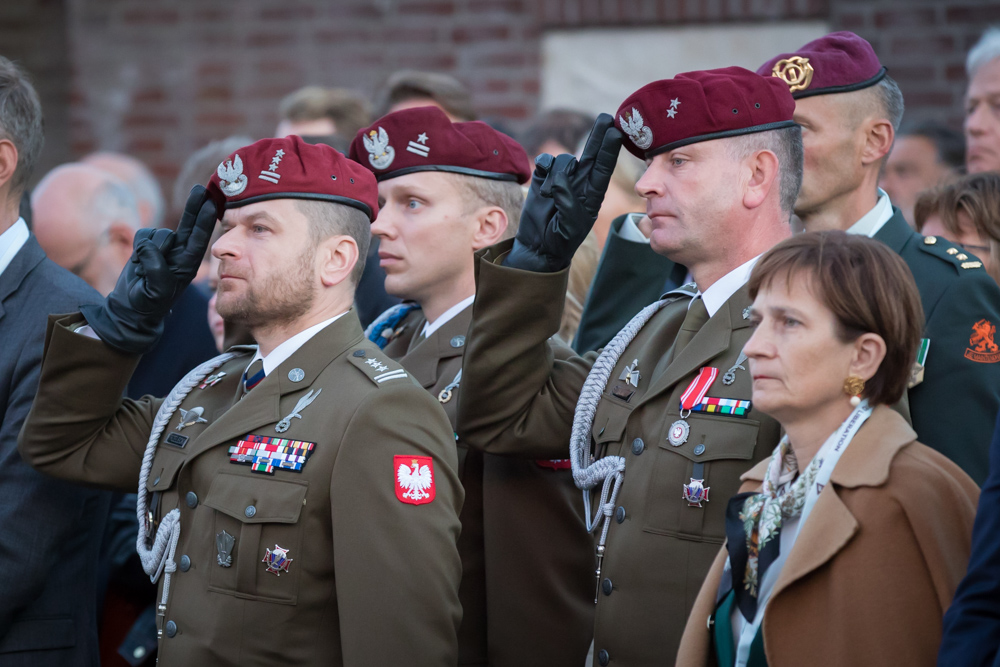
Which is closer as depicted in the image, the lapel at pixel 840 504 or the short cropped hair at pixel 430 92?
the lapel at pixel 840 504

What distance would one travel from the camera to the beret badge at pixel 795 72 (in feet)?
10.4

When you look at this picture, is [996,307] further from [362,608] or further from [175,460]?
[175,460]

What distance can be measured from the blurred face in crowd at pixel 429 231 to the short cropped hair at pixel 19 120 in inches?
41.7

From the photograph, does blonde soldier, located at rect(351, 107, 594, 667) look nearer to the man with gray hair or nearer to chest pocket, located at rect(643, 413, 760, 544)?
chest pocket, located at rect(643, 413, 760, 544)

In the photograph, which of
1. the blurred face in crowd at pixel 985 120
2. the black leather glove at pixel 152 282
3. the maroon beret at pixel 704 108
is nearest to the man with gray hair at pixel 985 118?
the blurred face in crowd at pixel 985 120

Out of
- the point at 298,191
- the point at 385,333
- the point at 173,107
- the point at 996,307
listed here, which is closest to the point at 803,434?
the point at 996,307

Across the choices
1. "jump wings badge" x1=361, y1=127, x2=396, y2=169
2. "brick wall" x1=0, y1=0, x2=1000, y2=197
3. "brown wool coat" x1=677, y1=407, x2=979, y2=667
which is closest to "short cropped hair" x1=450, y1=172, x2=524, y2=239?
"jump wings badge" x1=361, y1=127, x2=396, y2=169

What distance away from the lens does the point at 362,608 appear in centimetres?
247

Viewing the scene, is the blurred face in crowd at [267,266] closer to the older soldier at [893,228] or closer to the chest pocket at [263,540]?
the chest pocket at [263,540]

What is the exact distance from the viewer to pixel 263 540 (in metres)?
2.56

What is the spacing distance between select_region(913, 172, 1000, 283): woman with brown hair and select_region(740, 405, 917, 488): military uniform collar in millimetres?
1456

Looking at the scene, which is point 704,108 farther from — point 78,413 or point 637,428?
point 78,413

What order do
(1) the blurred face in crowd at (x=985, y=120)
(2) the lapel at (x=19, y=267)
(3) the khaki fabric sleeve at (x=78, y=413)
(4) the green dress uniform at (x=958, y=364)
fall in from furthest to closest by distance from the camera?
(1) the blurred face in crowd at (x=985, y=120)
(2) the lapel at (x=19, y=267)
(3) the khaki fabric sleeve at (x=78, y=413)
(4) the green dress uniform at (x=958, y=364)

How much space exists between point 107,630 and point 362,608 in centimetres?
155
